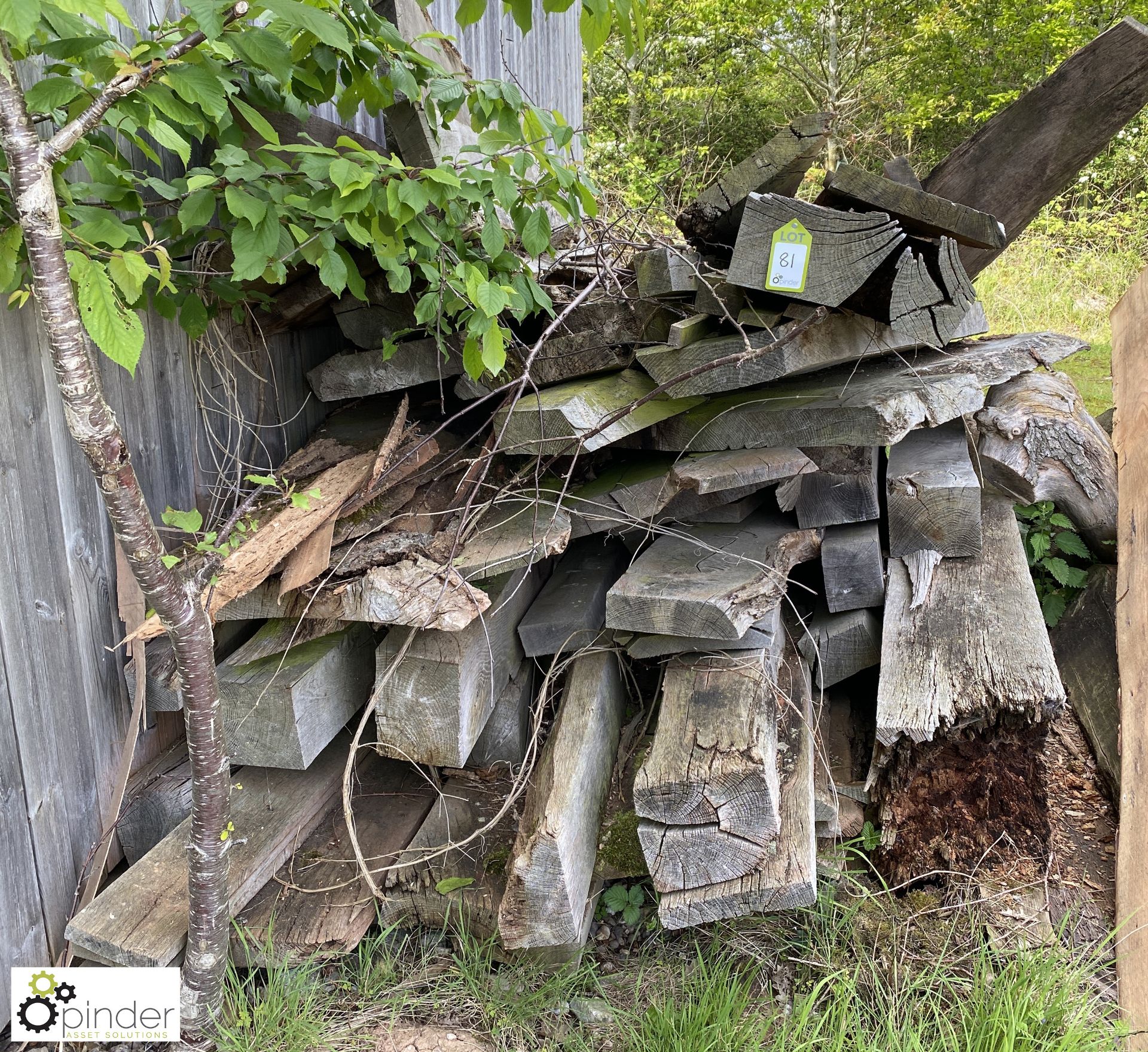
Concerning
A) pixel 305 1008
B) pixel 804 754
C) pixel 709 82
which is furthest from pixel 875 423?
pixel 709 82

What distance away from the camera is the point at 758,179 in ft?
7.63

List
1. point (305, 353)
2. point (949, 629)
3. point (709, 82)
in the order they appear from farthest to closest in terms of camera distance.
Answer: point (709, 82) → point (305, 353) → point (949, 629)

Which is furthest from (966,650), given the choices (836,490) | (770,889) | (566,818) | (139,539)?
(139,539)

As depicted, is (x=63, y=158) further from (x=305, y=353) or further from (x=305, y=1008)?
(x=305, y=1008)

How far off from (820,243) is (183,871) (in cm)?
230

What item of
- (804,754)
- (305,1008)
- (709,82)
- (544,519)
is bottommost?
(305,1008)

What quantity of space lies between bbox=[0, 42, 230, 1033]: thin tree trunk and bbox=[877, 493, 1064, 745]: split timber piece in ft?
5.71

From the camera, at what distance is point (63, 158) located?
1.65 metres

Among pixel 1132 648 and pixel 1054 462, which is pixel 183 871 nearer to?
pixel 1132 648

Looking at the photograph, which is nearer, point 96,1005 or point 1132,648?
point 96,1005

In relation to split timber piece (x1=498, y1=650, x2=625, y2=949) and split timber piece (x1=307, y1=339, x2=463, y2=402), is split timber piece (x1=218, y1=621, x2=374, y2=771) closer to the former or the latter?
split timber piece (x1=498, y1=650, x2=625, y2=949)

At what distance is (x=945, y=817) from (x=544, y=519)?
143cm

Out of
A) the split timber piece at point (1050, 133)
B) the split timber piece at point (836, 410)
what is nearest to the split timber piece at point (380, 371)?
the split timber piece at point (836, 410)

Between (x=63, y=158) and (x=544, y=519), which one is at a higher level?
(x=63, y=158)
